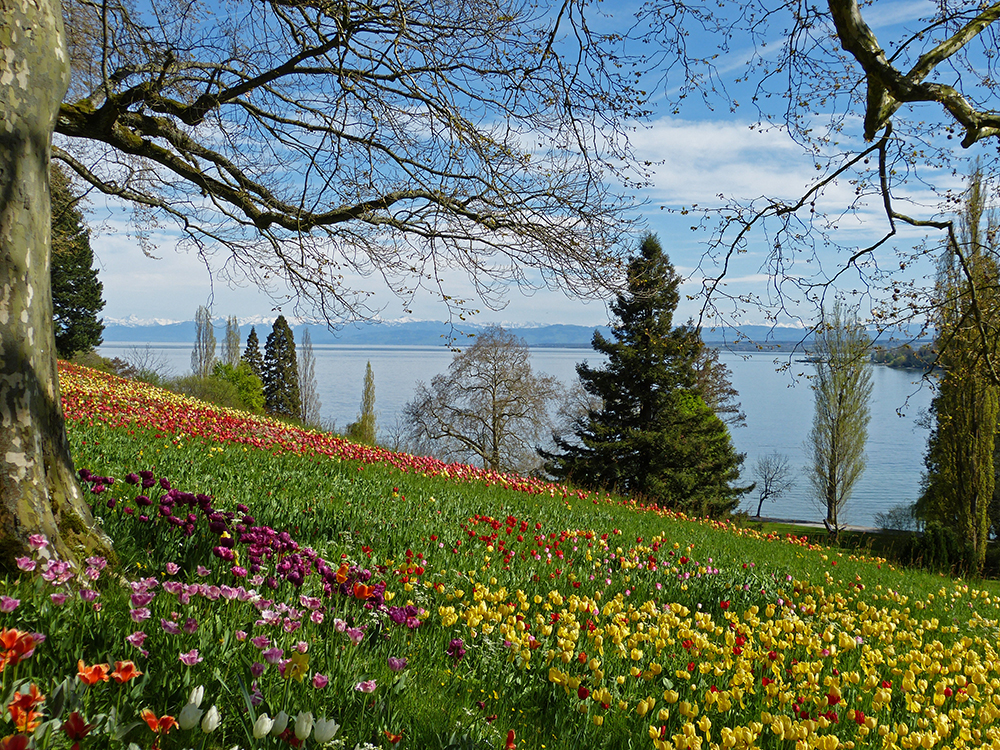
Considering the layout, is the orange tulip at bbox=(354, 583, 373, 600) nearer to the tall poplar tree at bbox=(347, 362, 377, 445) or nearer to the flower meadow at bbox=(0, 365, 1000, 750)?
the flower meadow at bbox=(0, 365, 1000, 750)

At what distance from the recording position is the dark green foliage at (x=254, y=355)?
5425cm

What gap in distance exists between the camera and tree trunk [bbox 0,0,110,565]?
124 inches

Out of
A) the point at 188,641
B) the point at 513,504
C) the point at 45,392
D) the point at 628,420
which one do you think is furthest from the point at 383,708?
the point at 628,420

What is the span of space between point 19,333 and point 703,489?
2317 cm

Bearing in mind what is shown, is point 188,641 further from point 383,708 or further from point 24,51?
point 24,51

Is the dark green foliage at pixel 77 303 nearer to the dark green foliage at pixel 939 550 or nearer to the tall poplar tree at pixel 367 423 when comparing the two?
the tall poplar tree at pixel 367 423

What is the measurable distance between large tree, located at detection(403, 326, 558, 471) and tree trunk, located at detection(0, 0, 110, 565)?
2932cm

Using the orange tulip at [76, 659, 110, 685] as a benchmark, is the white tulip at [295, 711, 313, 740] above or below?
below

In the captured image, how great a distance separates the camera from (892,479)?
59.4m

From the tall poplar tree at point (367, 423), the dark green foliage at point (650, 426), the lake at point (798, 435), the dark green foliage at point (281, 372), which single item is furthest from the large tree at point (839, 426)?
Answer: the dark green foliage at point (281, 372)

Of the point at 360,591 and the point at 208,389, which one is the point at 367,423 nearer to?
the point at 208,389

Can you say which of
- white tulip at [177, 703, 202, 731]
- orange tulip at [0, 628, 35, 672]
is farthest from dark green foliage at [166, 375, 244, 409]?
white tulip at [177, 703, 202, 731]

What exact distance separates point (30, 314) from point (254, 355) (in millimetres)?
55072

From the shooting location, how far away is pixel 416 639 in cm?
336
